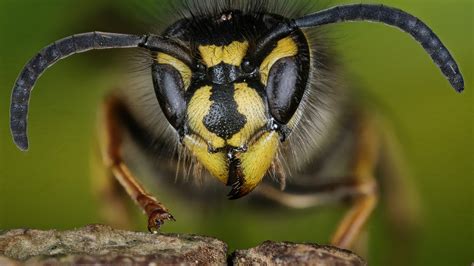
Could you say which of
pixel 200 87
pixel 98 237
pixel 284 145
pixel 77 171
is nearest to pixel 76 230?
pixel 98 237

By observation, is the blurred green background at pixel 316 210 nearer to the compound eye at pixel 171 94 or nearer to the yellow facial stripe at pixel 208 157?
the compound eye at pixel 171 94

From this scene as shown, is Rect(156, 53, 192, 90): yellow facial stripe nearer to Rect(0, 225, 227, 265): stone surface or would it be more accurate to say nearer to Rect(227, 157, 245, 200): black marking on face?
Rect(227, 157, 245, 200): black marking on face

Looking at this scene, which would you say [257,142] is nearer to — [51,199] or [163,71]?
[163,71]

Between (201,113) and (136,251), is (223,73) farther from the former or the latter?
(136,251)

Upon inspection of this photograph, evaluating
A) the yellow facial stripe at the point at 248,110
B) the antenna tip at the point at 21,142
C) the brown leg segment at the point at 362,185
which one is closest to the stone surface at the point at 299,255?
the yellow facial stripe at the point at 248,110

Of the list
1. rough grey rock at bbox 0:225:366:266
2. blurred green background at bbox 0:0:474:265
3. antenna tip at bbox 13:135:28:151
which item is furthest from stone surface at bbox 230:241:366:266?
blurred green background at bbox 0:0:474:265

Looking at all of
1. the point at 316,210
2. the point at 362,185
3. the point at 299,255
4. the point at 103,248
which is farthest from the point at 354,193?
the point at 103,248

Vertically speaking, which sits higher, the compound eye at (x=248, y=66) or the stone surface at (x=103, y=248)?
the compound eye at (x=248, y=66)
